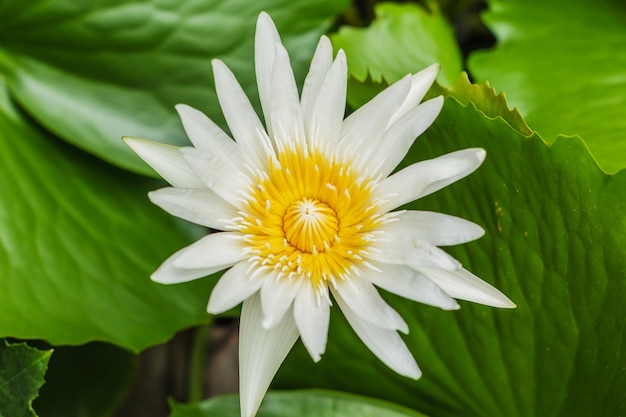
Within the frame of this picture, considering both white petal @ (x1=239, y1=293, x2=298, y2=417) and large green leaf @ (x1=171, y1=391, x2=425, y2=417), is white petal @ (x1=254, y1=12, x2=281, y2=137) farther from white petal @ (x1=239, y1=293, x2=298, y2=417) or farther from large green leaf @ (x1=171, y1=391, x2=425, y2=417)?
large green leaf @ (x1=171, y1=391, x2=425, y2=417)

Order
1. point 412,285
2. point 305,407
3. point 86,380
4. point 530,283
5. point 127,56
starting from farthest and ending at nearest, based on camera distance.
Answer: point 86,380 < point 127,56 < point 305,407 < point 530,283 < point 412,285

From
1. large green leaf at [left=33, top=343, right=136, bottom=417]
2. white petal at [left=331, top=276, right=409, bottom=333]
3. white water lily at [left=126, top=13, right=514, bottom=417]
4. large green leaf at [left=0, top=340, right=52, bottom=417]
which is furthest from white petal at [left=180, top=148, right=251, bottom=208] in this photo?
large green leaf at [left=33, top=343, right=136, bottom=417]

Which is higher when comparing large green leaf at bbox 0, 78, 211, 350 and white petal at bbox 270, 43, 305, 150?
white petal at bbox 270, 43, 305, 150

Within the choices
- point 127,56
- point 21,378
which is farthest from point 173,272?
point 127,56

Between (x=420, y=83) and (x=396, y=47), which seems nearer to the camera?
(x=420, y=83)

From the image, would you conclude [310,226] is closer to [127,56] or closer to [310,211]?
[310,211]

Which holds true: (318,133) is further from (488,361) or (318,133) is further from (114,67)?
(114,67)

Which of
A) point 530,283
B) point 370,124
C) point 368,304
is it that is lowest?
point 530,283
